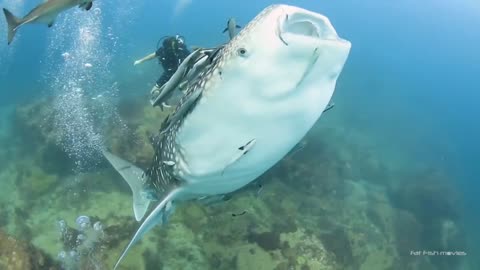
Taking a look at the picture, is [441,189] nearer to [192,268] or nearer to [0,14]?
[192,268]

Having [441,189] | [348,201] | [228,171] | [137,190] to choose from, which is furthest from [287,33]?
[441,189]

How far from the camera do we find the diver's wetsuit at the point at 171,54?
7.54 m

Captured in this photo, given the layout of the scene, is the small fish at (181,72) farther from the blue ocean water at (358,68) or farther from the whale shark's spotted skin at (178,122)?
the blue ocean water at (358,68)

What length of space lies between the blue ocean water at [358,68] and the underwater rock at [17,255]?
6006 mm

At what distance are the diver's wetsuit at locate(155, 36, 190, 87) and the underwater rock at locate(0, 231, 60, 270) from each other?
3640mm

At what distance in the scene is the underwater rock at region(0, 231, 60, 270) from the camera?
499 cm

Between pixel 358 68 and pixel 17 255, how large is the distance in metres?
50.0

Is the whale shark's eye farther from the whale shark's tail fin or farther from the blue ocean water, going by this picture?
the blue ocean water

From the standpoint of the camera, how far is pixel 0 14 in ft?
127

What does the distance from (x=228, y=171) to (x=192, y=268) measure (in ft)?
12.8

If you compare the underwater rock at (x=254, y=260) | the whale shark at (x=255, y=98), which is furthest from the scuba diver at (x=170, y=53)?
the whale shark at (x=255, y=98)

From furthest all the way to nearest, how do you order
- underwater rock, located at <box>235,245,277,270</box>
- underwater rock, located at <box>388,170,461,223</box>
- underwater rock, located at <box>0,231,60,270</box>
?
1. underwater rock, located at <box>388,170,461,223</box>
2. underwater rock, located at <box>235,245,277,270</box>
3. underwater rock, located at <box>0,231,60,270</box>

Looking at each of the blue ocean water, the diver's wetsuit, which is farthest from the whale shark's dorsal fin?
the blue ocean water

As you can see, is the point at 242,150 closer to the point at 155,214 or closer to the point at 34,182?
the point at 155,214
